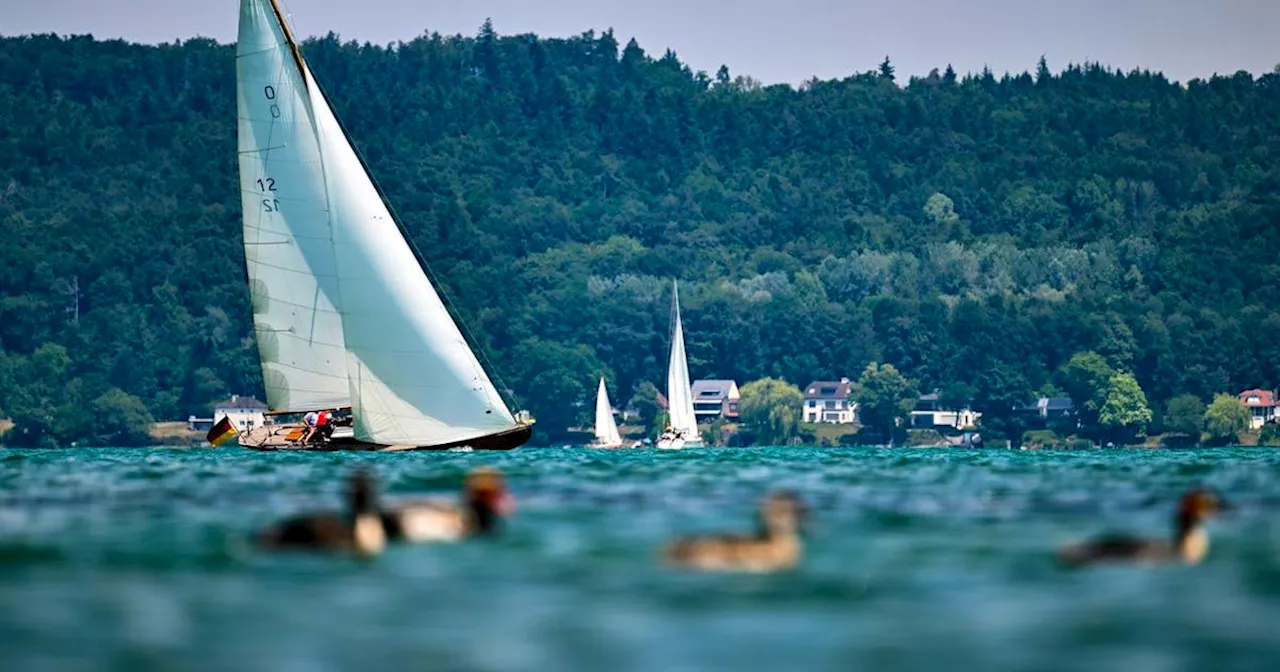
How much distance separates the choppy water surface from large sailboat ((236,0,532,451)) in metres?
33.7

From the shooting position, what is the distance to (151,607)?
3369 centimetres

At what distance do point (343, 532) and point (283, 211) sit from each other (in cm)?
5215

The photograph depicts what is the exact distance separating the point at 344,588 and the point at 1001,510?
1962cm

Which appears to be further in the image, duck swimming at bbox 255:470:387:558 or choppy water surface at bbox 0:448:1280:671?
duck swimming at bbox 255:470:387:558

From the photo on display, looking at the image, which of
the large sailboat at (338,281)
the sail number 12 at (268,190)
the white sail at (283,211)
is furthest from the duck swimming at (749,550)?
the sail number 12 at (268,190)

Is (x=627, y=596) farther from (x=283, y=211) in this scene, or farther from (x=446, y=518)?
(x=283, y=211)

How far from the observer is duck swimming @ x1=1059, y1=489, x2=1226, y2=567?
37969 millimetres

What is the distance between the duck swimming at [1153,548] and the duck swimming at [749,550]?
4038 millimetres

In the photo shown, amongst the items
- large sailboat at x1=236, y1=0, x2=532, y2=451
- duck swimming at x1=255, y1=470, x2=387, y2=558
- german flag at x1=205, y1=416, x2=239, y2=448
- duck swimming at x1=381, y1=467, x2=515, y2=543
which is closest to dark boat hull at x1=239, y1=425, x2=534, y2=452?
large sailboat at x1=236, y1=0, x2=532, y2=451

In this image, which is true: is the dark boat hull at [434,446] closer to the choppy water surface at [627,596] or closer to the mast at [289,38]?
the mast at [289,38]

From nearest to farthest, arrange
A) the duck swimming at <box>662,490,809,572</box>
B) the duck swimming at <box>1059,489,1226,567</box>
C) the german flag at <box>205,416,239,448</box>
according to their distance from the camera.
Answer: the duck swimming at <box>662,490,809,572</box> → the duck swimming at <box>1059,489,1226,567</box> → the german flag at <box>205,416,239,448</box>

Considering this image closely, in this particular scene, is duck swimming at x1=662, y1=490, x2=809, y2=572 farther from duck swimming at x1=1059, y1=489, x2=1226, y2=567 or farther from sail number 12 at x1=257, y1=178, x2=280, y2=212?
sail number 12 at x1=257, y1=178, x2=280, y2=212

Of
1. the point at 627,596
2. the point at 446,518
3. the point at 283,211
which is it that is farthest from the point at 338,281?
the point at 627,596

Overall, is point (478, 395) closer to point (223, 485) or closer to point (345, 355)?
point (345, 355)
